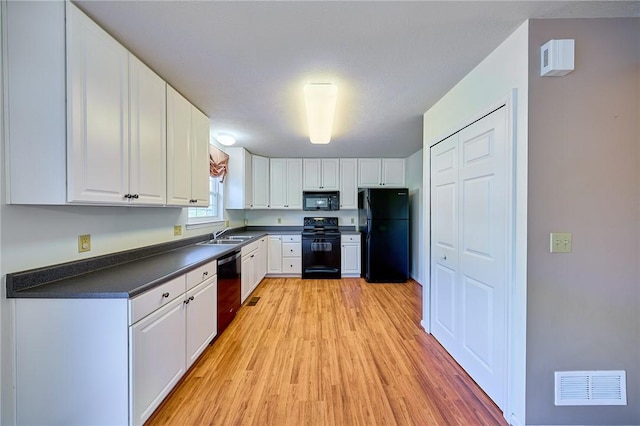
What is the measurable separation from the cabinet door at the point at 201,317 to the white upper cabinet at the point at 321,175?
294 cm

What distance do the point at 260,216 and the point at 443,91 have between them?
398 cm

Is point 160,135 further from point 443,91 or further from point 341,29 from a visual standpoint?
point 443,91

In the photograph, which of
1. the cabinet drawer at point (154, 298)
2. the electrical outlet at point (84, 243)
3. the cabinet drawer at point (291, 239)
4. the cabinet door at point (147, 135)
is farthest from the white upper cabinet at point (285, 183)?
the electrical outlet at point (84, 243)

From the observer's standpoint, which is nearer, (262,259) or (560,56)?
(560,56)

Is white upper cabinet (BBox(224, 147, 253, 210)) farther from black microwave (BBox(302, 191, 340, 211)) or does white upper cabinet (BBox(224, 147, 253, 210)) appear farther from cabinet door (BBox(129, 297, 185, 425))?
cabinet door (BBox(129, 297, 185, 425))

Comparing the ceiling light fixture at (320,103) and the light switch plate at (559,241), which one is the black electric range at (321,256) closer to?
the ceiling light fixture at (320,103)

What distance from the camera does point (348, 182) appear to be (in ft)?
16.6

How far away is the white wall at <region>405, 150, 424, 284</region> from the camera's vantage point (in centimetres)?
446

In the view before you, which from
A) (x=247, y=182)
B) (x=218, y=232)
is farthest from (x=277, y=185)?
(x=218, y=232)

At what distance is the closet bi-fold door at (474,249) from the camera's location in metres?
1.68

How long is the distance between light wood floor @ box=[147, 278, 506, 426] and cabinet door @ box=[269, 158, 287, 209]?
2.33 m

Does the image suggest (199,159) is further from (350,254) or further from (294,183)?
(350,254)

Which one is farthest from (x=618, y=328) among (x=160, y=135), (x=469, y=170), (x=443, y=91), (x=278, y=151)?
(x=278, y=151)

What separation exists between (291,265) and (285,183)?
154 centimetres
